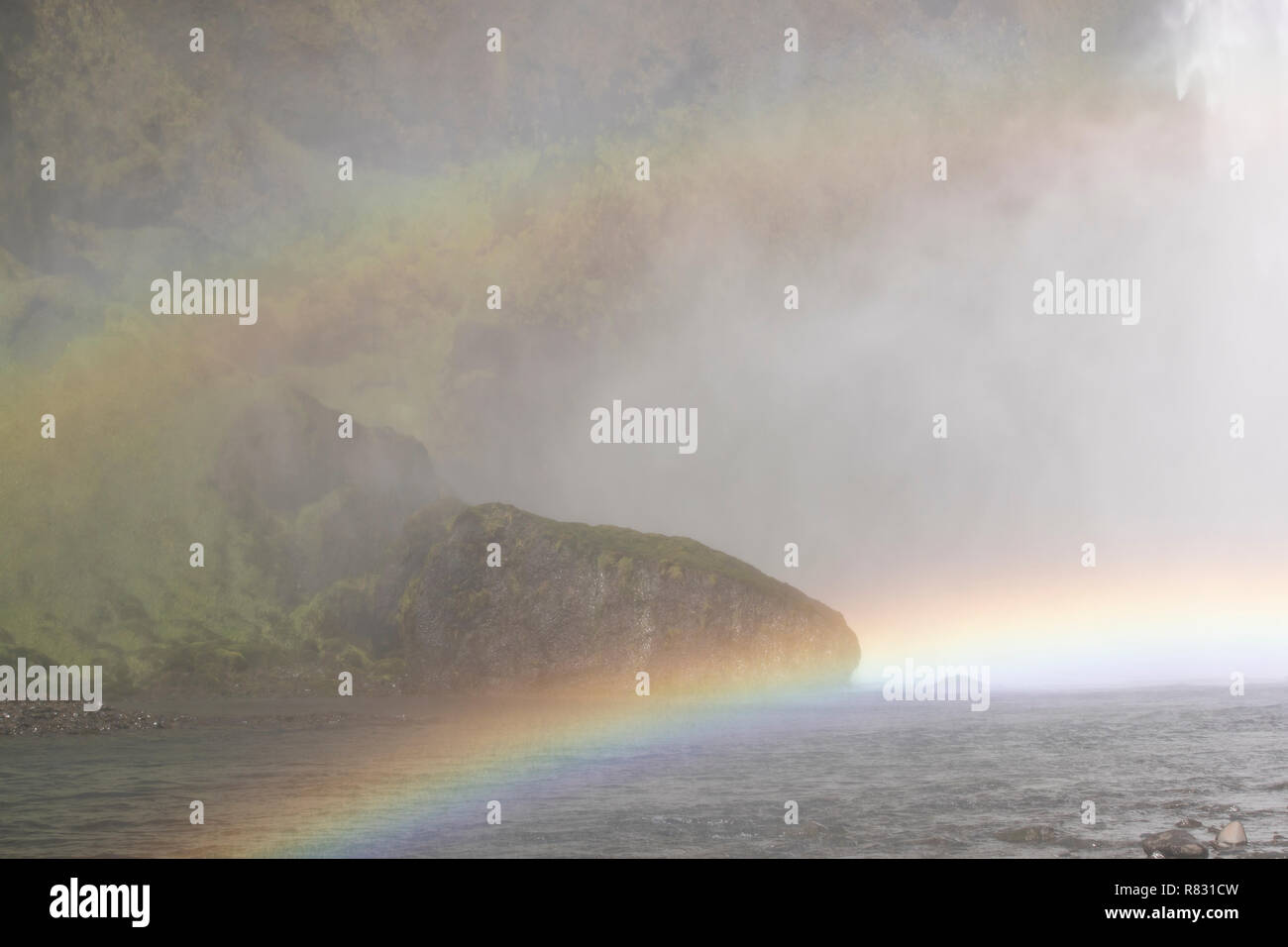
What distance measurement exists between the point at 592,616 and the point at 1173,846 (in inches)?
2852

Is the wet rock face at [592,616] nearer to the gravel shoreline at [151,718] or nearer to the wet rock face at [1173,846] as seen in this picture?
the gravel shoreline at [151,718]

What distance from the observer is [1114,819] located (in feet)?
123

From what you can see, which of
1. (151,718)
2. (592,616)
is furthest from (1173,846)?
(592,616)

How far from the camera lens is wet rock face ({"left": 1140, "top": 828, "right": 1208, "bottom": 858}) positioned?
31.4 m

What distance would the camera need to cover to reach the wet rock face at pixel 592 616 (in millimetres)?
100125

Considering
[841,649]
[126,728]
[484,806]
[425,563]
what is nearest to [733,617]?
[841,649]

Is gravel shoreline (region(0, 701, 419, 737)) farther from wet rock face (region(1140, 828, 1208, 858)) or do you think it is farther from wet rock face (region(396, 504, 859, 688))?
wet rock face (region(1140, 828, 1208, 858))

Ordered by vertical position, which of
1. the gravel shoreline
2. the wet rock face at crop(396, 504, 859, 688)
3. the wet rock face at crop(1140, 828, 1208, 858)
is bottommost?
the gravel shoreline

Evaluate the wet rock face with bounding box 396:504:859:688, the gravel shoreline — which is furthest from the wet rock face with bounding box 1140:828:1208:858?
the wet rock face with bounding box 396:504:859:688

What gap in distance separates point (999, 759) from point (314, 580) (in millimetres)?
89675

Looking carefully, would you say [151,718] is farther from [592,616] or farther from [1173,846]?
[1173,846]

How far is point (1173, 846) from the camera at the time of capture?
104 feet

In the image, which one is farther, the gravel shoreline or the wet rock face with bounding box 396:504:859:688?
the wet rock face with bounding box 396:504:859:688

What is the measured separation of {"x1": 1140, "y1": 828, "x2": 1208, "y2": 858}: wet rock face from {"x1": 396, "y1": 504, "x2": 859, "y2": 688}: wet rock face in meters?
67.1
